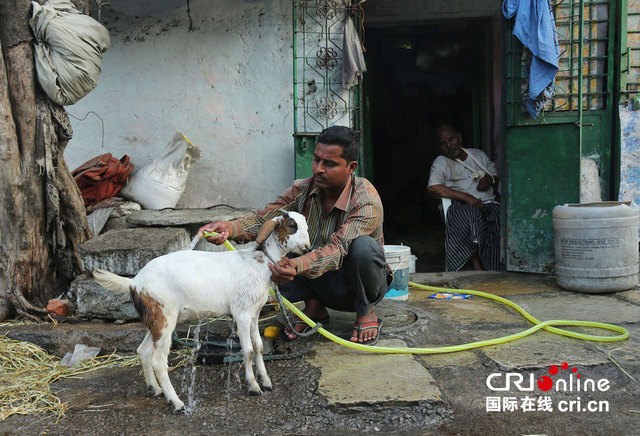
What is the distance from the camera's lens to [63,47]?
426 centimetres

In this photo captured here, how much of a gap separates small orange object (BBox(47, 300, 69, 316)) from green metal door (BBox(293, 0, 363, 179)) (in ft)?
8.34

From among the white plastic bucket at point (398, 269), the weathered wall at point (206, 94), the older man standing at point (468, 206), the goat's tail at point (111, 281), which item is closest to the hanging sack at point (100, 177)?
the weathered wall at point (206, 94)

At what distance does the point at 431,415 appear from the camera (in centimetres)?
268

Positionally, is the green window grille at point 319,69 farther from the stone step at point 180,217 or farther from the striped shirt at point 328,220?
the striped shirt at point 328,220

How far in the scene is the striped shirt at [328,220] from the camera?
10.3 feet

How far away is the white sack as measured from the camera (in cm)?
560

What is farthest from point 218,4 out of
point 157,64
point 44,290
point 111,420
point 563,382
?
point 563,382

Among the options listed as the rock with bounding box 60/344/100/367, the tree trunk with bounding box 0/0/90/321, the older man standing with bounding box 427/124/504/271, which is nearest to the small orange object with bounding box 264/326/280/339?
the rock with bounding box 60/344/100/367

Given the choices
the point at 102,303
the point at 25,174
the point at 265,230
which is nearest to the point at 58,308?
the point at 102,303

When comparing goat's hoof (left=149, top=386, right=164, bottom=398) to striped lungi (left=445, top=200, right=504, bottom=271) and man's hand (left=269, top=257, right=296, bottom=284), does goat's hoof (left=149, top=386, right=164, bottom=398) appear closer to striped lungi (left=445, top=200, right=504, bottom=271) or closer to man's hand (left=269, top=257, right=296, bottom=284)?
man's hand (left=269, top=257, right=296, bottom=284)

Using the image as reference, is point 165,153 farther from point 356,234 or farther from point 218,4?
point 356,234

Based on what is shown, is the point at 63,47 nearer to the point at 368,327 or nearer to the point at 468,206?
the point at 368,327

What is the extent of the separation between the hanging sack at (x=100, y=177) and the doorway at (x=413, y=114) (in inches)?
179

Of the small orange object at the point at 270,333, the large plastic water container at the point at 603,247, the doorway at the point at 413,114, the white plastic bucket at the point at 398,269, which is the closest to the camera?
the small orange object at the point at 270,333
